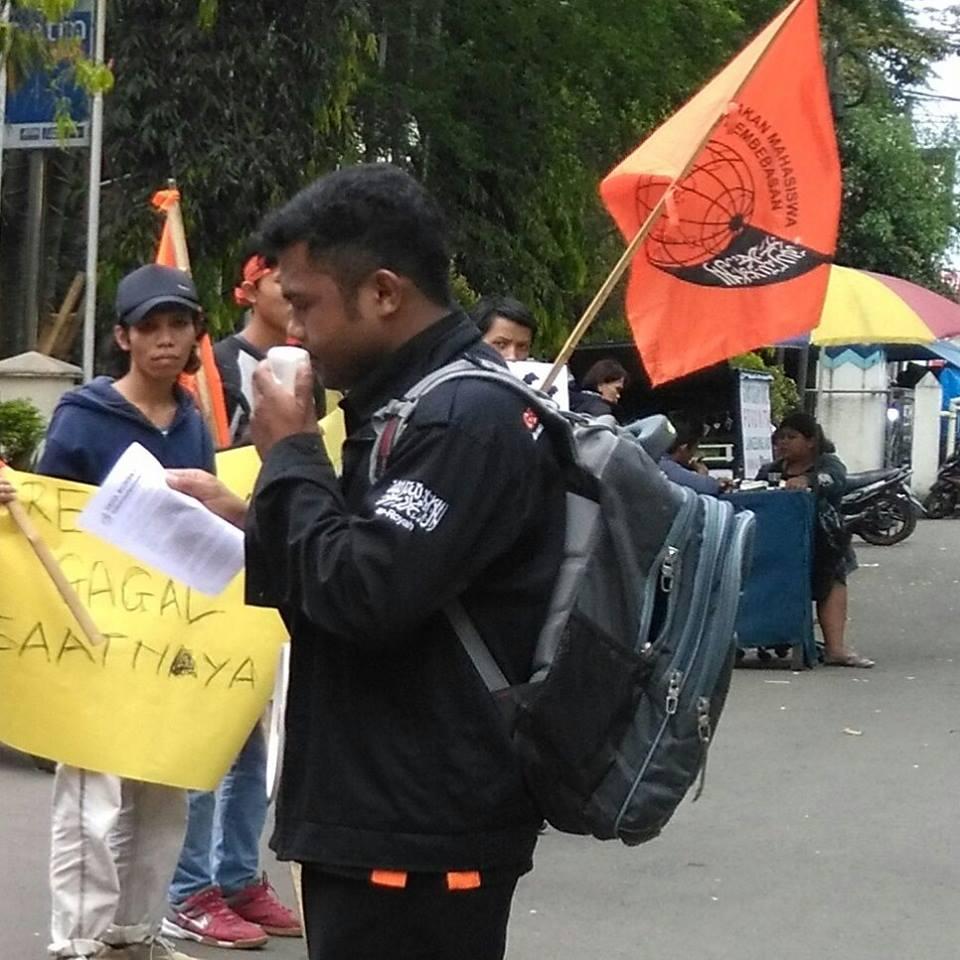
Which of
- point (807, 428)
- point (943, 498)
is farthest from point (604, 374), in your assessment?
point (943, 498)

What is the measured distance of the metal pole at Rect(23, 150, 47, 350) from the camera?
13883 millimetres

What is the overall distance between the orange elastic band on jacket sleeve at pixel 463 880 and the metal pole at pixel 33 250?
462 inches

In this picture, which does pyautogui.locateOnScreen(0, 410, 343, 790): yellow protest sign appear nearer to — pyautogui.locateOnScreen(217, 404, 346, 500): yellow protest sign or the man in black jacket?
pyautogui.locateOnScreen(217, 404, 346, 500): yellow protest sign

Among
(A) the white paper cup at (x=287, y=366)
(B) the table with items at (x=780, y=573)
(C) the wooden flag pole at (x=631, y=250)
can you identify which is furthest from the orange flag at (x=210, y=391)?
(B) the table with items at (x=780, y=573)

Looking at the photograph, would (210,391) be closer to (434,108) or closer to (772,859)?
(772,859)

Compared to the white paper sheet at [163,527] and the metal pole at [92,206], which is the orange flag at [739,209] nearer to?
the white paper sheet at [163,527]

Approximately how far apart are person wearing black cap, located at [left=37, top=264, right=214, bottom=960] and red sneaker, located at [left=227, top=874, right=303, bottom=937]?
2.18 ft

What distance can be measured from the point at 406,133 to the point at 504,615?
13752 millimetres

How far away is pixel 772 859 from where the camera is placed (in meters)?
6.97

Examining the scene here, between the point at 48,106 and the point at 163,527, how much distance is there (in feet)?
26.4

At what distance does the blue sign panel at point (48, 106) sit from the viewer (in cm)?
1057

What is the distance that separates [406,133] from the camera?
16141 millimetres

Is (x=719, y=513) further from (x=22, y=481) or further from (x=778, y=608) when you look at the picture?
(x=778, y=608)

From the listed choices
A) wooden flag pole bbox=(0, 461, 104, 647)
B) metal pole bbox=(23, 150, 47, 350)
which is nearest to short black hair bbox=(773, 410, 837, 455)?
metal pole bbox=(23, 150, 47, 350)
